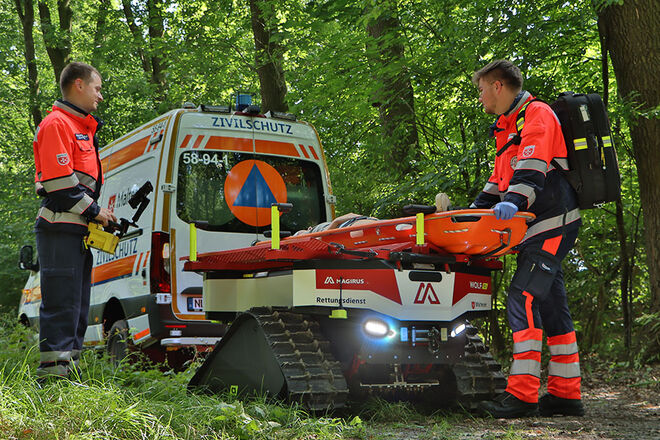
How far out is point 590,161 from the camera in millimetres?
5043

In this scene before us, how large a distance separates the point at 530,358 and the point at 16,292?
16.7 meters

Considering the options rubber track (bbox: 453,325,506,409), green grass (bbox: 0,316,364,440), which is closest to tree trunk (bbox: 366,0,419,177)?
rubber track (bbox: 453,325,506,409)

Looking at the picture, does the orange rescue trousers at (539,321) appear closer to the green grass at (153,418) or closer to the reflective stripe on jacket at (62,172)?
the green grass at (153,418)

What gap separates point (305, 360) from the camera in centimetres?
457

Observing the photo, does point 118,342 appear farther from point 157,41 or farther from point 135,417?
point 157,41

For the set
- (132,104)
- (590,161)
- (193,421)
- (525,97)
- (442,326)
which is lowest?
(193,421)

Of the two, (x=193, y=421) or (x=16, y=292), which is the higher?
(x=16, y=292)

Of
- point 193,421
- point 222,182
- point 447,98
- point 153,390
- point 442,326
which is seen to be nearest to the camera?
point 193,421

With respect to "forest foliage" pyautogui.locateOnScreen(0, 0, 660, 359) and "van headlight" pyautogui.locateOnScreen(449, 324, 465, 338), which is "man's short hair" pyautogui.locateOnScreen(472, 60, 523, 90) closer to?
"van headlight" pyautogui.locateOnScreen(449, 324, 465, 338)

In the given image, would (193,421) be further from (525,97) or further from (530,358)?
(525,97)

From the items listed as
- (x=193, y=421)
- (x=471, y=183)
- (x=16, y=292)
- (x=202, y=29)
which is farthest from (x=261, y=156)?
(x=16, y=292)

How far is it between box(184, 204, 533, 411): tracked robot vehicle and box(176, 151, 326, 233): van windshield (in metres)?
2.01

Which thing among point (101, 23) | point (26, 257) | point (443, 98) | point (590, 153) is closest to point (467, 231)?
point (590, 153)

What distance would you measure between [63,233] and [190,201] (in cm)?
239
